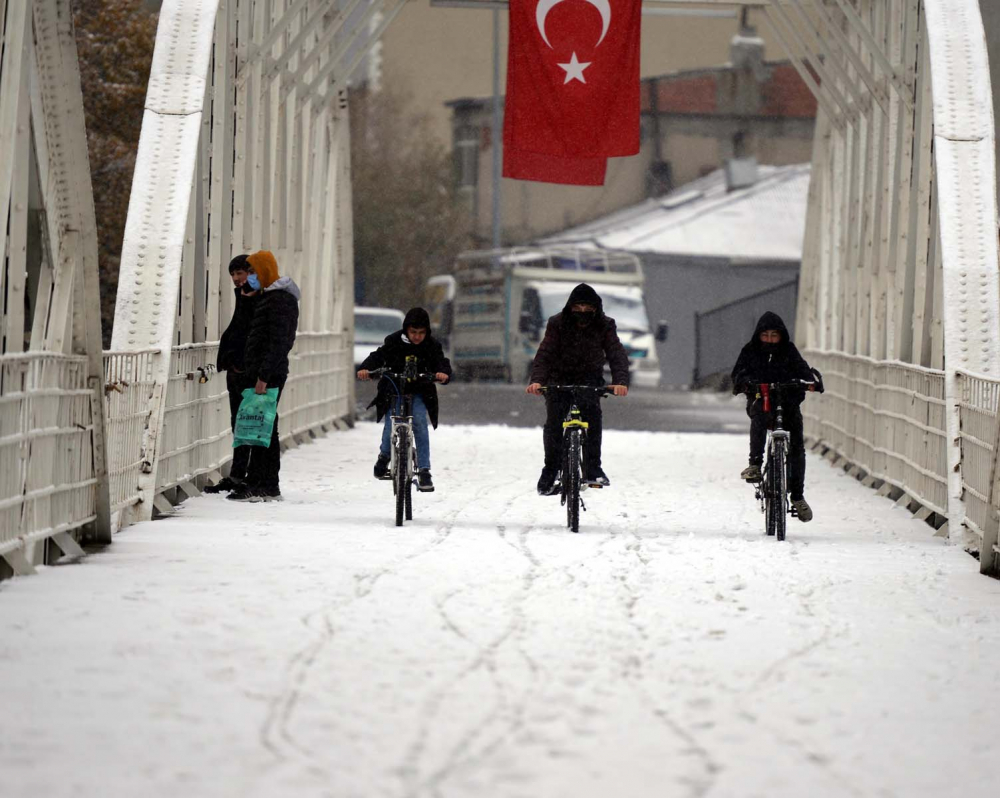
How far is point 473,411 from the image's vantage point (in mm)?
31094

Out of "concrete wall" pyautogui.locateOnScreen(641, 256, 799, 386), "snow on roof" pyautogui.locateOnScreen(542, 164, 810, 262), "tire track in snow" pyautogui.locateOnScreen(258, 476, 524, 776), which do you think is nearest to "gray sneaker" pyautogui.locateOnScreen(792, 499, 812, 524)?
"tire track in snow" pyautogui.locateOnScreen(258, 476, 524, 776)

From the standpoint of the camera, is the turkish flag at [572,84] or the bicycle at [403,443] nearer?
the bicycle at [403,443]

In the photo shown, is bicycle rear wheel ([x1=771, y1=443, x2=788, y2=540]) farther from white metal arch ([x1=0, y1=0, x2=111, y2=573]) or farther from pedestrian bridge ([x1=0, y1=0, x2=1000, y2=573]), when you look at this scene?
white metal arch ([x1=0, y1=0, x2=111, y2=573])

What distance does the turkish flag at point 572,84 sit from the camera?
766 inches

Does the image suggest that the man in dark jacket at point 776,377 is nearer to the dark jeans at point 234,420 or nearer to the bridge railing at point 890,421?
the bridge railing at point 890,421

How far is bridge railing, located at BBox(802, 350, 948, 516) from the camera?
43.7 ft

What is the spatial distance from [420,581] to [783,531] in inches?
128

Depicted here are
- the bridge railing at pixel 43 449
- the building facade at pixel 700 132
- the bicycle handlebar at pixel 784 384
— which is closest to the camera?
the bridge railing at pixel 43 449

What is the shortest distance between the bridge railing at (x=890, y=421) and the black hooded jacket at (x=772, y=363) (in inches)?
50.6

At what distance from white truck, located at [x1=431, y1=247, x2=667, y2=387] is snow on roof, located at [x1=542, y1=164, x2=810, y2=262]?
7.77m

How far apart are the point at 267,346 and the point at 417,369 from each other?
133 cm

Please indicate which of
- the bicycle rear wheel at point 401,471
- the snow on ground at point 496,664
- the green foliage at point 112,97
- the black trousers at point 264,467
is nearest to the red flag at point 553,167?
the black trousers at point 264,467

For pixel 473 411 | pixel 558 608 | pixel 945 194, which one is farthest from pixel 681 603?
pixel 473 411

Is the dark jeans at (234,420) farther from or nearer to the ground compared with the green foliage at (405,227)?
nearer to the ground
